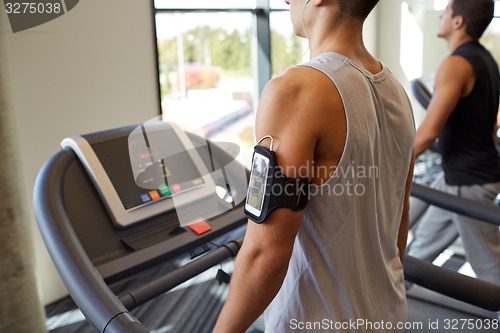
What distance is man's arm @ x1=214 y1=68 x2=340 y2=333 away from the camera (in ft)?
2.81

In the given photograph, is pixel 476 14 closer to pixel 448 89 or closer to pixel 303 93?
pixel 448 89

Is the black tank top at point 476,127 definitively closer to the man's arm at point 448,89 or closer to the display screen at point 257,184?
the man's arm at point 448,89

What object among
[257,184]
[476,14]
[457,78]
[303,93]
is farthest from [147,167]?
[476,14]

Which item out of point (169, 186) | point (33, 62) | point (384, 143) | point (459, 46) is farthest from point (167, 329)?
point (459, 46)

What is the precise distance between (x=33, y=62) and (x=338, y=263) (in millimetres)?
1992

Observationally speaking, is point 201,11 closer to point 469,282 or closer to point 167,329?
point 167,329

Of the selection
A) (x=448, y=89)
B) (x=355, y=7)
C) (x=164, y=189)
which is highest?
(x=355, y=7)

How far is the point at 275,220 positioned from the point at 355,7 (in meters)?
0.47

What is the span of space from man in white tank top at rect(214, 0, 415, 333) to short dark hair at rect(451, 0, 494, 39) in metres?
1.32

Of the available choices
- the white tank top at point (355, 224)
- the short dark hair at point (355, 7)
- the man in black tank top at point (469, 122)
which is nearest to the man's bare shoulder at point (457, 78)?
the man in black tank top at point (469, 122)

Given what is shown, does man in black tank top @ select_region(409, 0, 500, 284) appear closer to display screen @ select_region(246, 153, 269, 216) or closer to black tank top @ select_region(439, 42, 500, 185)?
black tank top @ select_region(439, 42, 500, 185)

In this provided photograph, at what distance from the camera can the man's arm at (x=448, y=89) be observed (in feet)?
6.69

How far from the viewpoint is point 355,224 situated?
0.97 meters

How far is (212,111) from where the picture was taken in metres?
3.91
